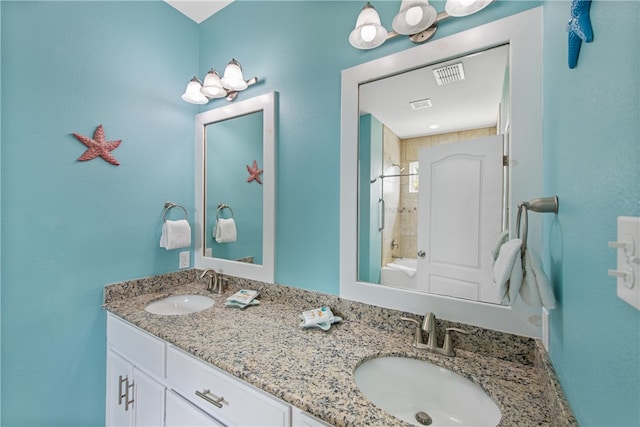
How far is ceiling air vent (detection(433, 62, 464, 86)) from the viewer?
41.0 inches

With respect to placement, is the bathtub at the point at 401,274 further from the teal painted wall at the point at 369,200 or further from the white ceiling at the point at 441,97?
the white ceiling at the point at 441,97

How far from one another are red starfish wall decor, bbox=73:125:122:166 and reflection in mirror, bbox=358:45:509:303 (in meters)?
1.38

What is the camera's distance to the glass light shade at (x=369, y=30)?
3.60 ft

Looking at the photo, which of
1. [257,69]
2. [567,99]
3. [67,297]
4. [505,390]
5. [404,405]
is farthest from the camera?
[257,69]

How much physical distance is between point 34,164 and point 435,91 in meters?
1.83

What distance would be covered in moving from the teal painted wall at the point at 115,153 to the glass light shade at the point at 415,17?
0.28 feet

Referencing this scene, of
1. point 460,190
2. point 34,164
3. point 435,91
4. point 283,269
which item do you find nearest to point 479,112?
point 435,91

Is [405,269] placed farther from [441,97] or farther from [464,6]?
[464,6]

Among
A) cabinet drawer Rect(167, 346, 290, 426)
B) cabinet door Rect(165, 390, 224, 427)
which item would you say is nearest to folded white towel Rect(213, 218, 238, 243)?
cabinet drawer Rect(167, 346, 290, 426)

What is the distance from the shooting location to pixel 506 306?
94 centimetres

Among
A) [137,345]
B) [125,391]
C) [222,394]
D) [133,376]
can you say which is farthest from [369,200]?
[125,391]

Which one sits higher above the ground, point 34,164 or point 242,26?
point 242,26

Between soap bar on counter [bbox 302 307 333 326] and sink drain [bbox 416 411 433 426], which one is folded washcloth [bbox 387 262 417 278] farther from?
sink drain [bbox 416 411 433 426]

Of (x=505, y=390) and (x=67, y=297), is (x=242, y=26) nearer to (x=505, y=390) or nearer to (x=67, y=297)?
(x=67, y=297)
